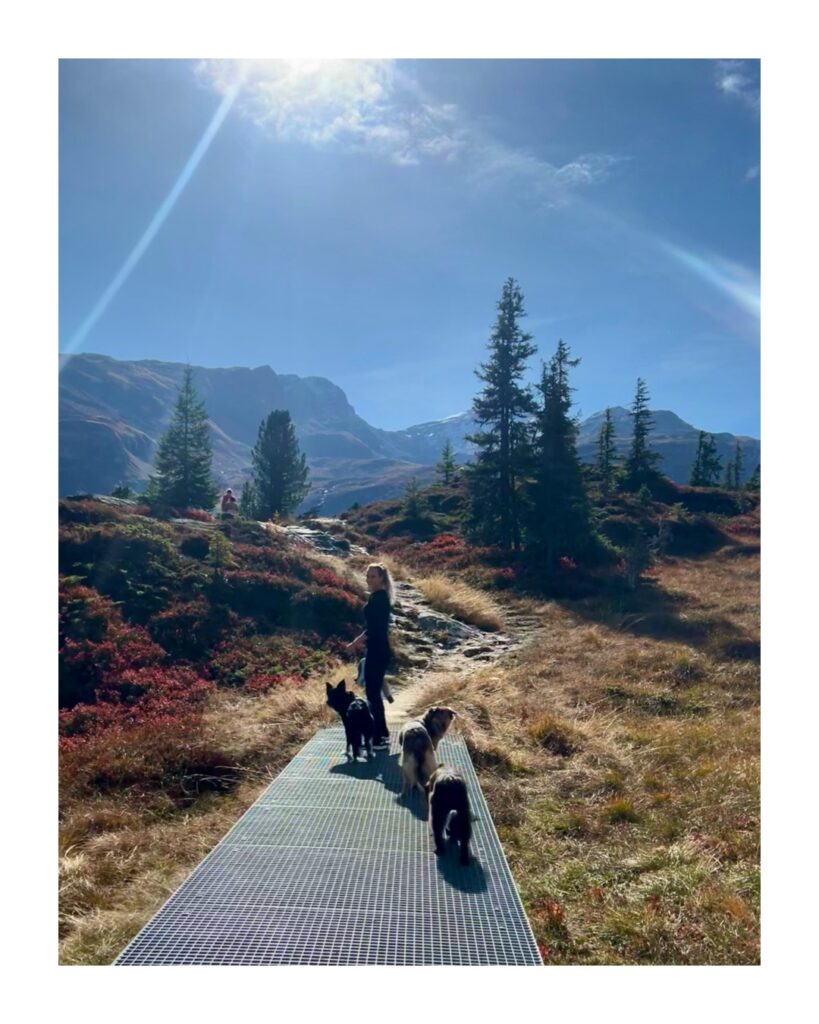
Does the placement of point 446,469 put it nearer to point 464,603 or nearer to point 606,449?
point 606,449

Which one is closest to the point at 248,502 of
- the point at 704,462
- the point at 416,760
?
the point at 704,462

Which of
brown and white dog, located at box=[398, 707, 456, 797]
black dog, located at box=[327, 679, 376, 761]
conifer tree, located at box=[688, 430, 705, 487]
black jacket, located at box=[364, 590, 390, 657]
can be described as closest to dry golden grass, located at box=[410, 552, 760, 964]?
brown and white dog, located at box=[398, 707, 456, 797]

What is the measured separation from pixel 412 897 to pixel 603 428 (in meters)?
43.8

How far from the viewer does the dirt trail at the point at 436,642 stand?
→ 12531 mm

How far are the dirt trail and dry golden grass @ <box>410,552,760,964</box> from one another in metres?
0.62

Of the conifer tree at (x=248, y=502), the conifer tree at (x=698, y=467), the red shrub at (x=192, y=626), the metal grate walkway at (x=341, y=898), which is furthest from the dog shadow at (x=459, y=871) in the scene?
the conifer tree at (x=698, y=467)

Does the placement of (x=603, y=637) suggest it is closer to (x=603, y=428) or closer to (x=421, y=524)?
(x=421, y=524)

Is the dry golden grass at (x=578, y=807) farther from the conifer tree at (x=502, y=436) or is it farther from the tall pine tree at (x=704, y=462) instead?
the tall pine tree at (x=704, y=462)

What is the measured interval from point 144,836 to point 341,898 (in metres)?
3.18

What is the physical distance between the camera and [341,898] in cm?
399

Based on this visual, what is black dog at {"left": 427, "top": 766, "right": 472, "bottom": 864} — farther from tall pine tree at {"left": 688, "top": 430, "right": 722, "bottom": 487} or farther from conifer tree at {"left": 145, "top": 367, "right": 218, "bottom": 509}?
tall pine tree at {"left": 688, "top": 430, "right": 722, "bottom": 487}

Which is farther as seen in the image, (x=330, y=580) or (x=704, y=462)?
(x=704, y=462)

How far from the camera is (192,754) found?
7930 mm

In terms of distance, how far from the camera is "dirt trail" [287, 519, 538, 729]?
1253 cm
